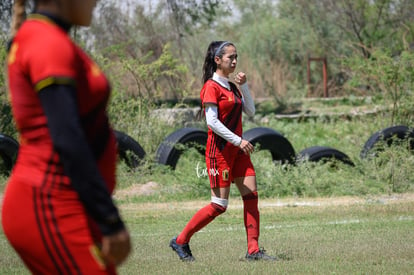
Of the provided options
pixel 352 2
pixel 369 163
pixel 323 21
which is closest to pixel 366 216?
pixel 369 163

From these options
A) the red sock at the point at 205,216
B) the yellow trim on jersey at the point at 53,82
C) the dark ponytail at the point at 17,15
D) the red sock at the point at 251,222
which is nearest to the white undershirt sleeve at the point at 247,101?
the red sock at the point at 251,222

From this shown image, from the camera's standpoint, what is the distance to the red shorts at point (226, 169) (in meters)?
7.37

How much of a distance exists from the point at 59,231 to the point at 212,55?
15.8 feet

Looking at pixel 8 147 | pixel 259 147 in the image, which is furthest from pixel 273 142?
pixel 8 147

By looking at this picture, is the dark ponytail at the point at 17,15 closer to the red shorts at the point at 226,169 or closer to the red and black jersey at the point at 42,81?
the red and black jersey at the point at 42,81

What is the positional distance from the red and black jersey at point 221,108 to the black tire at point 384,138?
6.65 meters

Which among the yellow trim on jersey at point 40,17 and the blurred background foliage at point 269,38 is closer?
the yellow trim on jersey at point 40,17

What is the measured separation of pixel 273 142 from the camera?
14.1m

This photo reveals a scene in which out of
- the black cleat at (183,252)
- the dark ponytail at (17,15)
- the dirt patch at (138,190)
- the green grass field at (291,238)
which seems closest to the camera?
the dark ponytail at (17,15)

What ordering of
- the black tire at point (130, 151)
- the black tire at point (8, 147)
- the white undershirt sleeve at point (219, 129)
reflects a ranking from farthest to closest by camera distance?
the black tire at point (130, 151)
the black tire at point (8, 147)
the white undershirt sleeve at point (219, 129)

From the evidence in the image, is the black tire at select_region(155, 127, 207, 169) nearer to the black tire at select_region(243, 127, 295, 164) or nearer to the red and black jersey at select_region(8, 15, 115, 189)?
the black tire at select_region(243, 127, 295, 164)

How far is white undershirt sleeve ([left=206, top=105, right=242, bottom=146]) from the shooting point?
728 cm

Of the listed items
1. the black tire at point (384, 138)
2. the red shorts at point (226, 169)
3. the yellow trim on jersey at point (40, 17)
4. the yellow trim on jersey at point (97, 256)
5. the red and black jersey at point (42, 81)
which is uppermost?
the yellow trim on jersey at point (40, 17)

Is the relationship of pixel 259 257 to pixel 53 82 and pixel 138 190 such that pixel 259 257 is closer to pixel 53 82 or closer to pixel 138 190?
pixel 53 82
